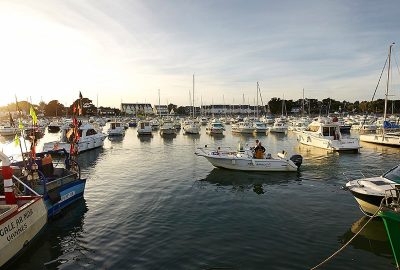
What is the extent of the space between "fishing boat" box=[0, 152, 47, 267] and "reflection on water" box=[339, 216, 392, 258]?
39.8 ft

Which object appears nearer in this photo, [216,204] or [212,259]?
[212,259]

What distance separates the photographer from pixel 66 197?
17000mm

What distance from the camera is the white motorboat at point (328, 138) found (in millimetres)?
36603

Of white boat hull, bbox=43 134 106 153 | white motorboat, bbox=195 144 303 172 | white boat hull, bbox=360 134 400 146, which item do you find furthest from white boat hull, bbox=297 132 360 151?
white boat hull, bbox=43 134 106 153

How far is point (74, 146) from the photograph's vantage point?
Answer: 65.0 feet

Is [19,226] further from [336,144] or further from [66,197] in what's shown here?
[336,144]

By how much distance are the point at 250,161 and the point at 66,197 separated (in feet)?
45.8

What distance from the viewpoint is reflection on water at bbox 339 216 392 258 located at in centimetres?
1203

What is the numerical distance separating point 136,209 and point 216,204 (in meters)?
4.36

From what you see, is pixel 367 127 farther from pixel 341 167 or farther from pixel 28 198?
pixel 28 198

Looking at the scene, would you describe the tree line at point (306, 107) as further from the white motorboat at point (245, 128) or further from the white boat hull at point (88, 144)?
the white boat hull at point (88, 144)

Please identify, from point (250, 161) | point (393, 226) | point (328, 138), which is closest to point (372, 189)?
point (393, 226)

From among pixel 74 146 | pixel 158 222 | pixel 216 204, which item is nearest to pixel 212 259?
pixel 158 222

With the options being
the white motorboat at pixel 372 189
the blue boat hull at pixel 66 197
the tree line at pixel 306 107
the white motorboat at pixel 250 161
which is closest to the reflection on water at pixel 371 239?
the white motorboat at pixel 372 189
